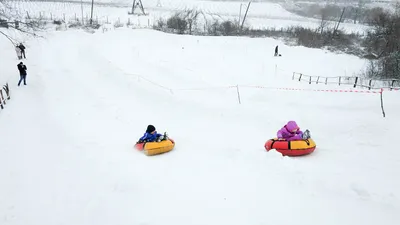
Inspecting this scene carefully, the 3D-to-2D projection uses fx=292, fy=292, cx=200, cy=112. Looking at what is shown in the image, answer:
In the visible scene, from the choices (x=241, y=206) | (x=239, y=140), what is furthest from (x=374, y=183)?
(x=239, y=140)

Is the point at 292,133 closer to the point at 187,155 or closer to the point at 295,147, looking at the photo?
the point at 295,147

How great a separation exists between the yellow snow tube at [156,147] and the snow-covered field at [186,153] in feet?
0.90

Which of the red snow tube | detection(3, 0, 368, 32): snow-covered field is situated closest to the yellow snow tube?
the red snow tube

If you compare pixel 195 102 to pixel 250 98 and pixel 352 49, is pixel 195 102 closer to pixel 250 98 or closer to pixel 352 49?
pixel 250 98

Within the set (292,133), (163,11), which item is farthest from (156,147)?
(163,11)

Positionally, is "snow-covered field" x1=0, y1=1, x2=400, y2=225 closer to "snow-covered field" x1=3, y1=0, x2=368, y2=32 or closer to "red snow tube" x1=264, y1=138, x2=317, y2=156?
"red snow tube" x1=264, y1=138, x2=317, y2=156

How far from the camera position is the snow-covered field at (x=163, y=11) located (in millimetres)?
56928

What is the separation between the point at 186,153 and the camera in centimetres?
992

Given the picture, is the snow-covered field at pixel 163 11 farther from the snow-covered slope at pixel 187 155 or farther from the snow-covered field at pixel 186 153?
the snow-covered slope at pixel 187 155

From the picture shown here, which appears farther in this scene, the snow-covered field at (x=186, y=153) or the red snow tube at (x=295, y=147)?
the red snow tube at (x=295, y=147)

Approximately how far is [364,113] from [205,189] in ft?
27.4

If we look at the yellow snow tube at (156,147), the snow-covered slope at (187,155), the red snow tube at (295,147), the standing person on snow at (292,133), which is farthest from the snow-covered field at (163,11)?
the red snow tube at (295,147)

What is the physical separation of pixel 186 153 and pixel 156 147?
1070mm

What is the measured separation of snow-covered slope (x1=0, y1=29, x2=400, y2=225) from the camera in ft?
21.8
